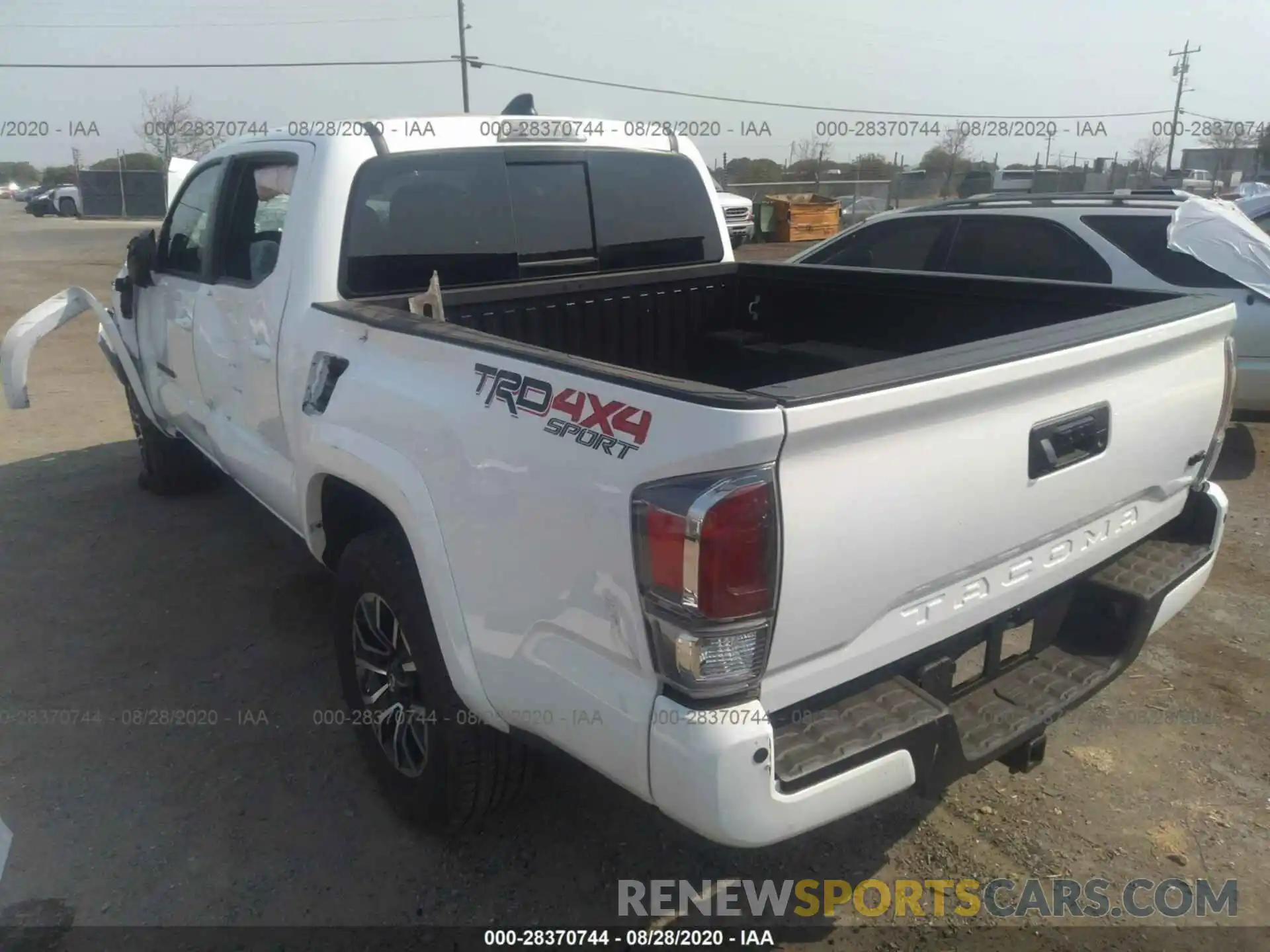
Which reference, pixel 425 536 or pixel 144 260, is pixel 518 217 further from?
pixel 144 260

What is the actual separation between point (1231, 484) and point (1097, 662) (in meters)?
3.99

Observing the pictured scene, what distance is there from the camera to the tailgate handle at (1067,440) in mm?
2109

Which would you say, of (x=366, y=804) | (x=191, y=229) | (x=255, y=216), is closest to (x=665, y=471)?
(x=366, y=804)

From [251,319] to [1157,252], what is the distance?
202 inches

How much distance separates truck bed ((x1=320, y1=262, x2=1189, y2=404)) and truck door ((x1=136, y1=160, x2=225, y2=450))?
53.0 inches

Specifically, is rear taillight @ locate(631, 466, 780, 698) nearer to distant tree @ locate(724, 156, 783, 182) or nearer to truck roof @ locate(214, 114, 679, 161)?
truck roof @ locate(214, 114, 679, 161)

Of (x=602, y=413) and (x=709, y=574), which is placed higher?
(x=602, y=413)

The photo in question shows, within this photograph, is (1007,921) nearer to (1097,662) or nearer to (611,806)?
(1097,662)

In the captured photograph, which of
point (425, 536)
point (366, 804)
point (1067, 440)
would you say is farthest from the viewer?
point (366, 804)

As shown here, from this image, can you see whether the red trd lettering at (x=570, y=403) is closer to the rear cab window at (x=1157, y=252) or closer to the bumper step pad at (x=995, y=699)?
the bumper step pad at (x=995, y=699)

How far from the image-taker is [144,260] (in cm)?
435

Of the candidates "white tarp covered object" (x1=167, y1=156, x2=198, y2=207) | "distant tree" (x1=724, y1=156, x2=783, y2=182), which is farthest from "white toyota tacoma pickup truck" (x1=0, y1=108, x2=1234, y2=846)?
"distant tree" (x1=724, y1=156, x2=783, y2=182)

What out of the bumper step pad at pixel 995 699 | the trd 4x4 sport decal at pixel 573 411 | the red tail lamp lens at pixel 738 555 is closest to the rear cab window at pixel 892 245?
the bumper step pad at pixel 995 699

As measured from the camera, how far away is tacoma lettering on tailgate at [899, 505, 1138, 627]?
2.05 m
